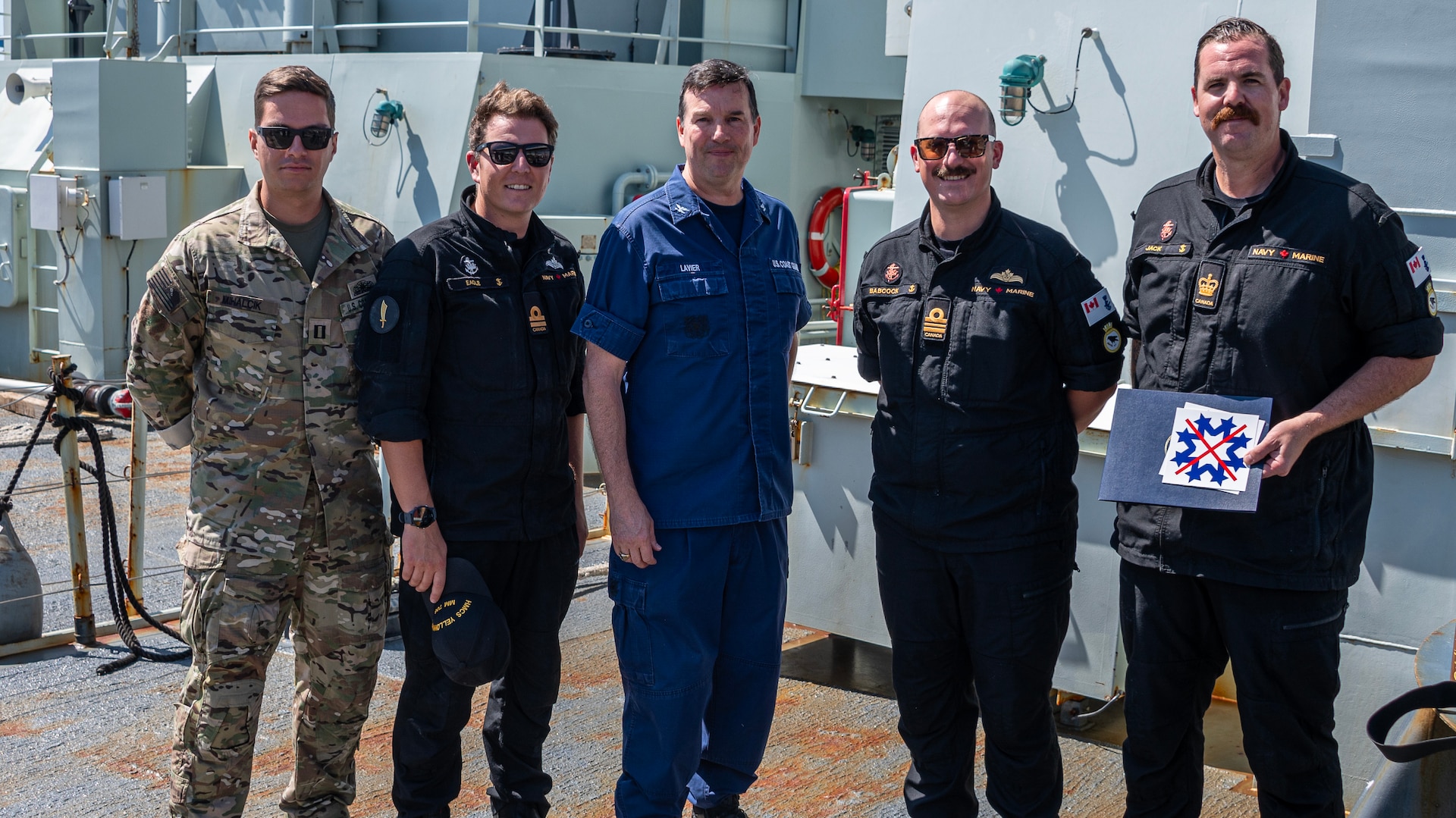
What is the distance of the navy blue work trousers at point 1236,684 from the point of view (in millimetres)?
3004

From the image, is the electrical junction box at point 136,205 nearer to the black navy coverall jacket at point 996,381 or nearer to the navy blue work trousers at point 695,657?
the navy blue work trousers at point 695,657

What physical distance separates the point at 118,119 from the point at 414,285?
9.40m

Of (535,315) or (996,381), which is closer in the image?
(996,381)

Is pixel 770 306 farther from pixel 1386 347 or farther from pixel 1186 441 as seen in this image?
pixel 1386 347

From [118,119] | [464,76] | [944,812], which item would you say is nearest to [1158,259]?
[944,812]

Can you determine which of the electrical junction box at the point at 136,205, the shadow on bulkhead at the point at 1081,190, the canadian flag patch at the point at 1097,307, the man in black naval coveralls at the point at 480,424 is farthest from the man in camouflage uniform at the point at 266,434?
the electrical junction box at the point at 136,205

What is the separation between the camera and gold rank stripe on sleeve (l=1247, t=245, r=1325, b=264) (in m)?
2.95

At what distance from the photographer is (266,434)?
3.33 meters

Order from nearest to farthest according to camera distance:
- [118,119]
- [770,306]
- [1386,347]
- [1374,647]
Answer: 1. [1386,347]
2. [770,306]
3. [1374,647]
4. [118,119]

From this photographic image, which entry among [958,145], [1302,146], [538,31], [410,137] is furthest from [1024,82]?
[410,137]

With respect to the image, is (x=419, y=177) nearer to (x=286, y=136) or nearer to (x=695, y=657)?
(x=286, y=136)

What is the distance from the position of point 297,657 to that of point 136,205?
9055 mm

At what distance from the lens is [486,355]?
11.0ft

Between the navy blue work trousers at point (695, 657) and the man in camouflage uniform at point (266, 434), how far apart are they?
0.74 m
